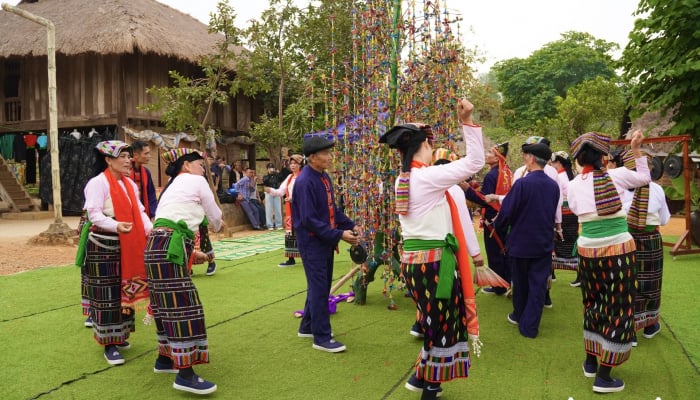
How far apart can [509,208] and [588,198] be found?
1.14 metres

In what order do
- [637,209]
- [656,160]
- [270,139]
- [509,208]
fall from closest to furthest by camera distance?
[637,209] → [509,208] → [656,160] → [270,139]

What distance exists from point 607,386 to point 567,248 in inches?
130

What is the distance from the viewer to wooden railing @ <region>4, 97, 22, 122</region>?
1664 centimetres

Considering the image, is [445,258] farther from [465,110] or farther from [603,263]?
[603,263]

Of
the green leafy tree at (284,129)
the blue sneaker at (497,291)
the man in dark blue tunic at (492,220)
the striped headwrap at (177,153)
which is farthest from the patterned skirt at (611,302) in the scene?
the green leafy tree at (284,129)

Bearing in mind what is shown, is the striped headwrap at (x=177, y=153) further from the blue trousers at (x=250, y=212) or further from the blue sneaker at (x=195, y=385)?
the blue trousers at (x=250, y=212)

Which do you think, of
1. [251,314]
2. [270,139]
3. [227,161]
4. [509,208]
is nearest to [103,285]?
[251,314]

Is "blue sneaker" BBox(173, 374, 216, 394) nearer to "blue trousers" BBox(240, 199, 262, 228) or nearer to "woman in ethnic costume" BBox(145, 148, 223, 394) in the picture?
"woman in ethnic costume" BBox(145, 148, 223, 394)

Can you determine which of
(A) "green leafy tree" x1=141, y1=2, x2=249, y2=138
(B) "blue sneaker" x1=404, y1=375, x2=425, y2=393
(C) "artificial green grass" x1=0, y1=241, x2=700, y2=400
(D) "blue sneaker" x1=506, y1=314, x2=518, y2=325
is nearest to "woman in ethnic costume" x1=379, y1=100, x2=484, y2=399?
(B) "blue sneaker" x1=404, y1=375, x2=425, y2=393

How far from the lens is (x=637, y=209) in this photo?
14.0 feet

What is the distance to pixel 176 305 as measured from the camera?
3.46 m

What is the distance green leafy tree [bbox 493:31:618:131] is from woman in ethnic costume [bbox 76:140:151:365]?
27858mm

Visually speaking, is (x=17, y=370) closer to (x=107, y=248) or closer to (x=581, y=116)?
(x=107, y=248)

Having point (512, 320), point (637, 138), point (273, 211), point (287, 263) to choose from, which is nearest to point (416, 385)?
point (512, 320)
